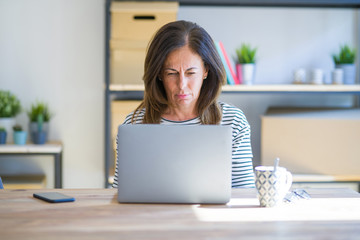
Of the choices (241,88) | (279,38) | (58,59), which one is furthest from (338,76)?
(58,59)

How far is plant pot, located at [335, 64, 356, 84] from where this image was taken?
2860mm

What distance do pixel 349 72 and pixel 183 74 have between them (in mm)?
1450

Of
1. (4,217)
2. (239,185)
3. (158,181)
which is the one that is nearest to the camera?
(4,217)

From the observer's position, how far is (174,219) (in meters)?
1.17

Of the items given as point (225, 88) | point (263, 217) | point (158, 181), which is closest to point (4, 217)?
point (158, 181)

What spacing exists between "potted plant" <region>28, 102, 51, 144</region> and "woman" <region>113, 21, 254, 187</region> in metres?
1.00

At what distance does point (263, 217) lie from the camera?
3.97ft

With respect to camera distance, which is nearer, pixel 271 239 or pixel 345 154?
pixel 271 239

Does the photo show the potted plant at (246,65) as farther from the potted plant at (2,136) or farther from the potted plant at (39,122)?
the potted plant at (2,136)

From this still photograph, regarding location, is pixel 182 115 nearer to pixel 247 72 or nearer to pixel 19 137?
pixel 247 72

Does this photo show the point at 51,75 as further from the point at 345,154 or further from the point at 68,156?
the point at 345,154

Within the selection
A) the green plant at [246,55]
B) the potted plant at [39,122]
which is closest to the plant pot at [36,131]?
the potted plant at [39,122]

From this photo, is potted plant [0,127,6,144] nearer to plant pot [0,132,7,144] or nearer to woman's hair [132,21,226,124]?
plant pot [0,132,7,144]

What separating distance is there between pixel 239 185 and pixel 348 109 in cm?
143
